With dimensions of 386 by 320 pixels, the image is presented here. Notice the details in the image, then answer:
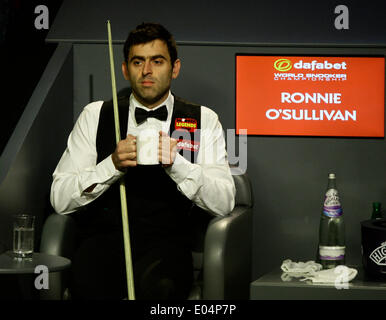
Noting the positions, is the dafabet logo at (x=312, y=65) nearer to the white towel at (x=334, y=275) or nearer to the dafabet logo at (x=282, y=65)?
the dafabet logo at (x=282, y=65)

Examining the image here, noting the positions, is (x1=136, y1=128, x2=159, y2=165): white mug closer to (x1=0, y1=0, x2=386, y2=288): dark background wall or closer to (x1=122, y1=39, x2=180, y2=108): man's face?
(x1=122, y1=39, x2=180, y2=108): man's face

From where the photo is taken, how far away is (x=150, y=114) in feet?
9.05

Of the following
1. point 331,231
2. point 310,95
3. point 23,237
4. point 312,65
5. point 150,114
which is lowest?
point 331,231

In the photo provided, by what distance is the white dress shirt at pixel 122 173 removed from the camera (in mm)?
2521

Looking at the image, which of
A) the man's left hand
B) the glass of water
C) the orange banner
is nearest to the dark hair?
the man's left hand

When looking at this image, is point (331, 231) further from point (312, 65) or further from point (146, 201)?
point (146, 201)

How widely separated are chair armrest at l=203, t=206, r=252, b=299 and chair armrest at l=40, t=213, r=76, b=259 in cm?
53

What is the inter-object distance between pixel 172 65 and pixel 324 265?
1.03m

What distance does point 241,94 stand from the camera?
3303 mm

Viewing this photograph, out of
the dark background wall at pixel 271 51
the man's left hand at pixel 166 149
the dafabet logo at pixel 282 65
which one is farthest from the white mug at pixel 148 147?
the dafabet logo at pixel 282 65

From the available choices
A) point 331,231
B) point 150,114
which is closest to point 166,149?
point 150,114

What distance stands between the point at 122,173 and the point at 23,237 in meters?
0.44

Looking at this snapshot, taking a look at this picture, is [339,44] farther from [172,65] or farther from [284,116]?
[172,65]

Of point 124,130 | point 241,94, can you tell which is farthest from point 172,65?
point 241,94
